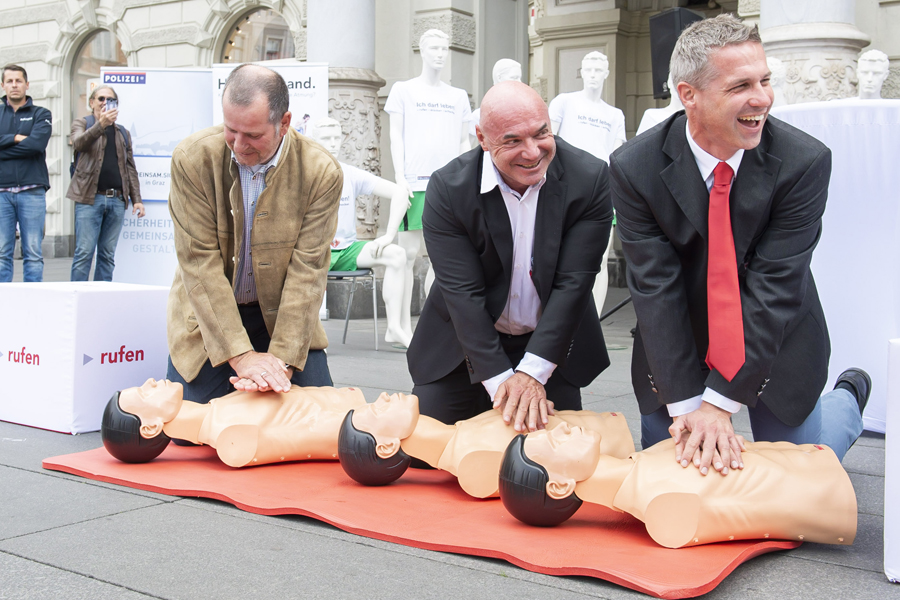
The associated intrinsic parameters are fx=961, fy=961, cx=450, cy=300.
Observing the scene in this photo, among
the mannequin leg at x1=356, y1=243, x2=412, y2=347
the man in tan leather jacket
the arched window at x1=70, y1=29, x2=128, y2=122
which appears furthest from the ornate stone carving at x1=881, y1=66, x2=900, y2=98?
the arched window at x1=70, y1=29, x2=128, y2=122

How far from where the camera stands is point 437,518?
2648 millimetres

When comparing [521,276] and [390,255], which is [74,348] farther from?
[390,255]

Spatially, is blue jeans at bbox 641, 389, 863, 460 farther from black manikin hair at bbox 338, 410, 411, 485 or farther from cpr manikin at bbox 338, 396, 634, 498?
black manikin hair at bbox 338, 410, 411, 485

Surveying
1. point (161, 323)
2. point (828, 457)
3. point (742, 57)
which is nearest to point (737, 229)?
point (742, 57)

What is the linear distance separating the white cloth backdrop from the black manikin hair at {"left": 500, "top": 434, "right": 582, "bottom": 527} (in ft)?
6.17

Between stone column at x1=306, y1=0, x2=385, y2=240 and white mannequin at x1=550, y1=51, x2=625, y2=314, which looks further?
stone column at x1=306, y1=0, x2=385, y2=240

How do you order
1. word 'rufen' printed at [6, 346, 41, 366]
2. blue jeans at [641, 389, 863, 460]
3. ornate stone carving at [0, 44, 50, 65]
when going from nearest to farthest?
blue jeans at [641, 389, 863, 460] → word 'rufen' printed at [6, 346, 41, 366] → ornate stone carving at [0, 44, 50, 65]

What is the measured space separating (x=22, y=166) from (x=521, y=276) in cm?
531

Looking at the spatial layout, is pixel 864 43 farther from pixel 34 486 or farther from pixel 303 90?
pixel 34 486

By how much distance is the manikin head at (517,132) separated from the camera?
9.20 feet

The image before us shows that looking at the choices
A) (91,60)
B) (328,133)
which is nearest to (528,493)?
(328,133)

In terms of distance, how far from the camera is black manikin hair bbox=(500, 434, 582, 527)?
8.11ft

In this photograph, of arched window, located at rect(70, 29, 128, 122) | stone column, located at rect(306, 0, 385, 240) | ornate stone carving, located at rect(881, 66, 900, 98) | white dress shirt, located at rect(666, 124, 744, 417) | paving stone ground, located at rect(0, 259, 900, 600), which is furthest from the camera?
arched window, located at rect(70, 29, 128, 122)

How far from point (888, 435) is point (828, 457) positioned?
10.0 inches
